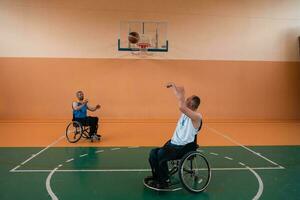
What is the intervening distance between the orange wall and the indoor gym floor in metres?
1.77

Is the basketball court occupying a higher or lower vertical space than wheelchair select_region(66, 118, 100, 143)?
higher

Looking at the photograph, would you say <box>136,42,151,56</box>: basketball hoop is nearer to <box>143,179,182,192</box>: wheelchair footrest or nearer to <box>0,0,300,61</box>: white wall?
<box>0,0,300,61</box>: white wall

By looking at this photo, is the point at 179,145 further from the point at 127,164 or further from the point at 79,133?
the point at 79,133

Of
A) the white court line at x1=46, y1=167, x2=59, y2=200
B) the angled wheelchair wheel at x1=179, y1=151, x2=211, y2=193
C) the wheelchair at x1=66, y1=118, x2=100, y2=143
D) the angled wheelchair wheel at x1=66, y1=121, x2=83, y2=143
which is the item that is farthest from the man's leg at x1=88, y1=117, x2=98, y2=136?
the angled wheelchair wheel at x1=179, y1=151, x2=211, y2=193

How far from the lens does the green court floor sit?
351 cm

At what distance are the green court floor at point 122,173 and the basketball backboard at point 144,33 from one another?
461cm

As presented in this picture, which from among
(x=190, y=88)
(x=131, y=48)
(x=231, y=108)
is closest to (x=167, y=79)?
(x=190, y=88)

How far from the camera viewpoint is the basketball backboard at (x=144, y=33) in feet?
31.5

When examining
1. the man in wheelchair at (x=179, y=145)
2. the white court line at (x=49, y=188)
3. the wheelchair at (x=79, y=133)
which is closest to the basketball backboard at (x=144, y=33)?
the wheelchair at (x=79, y=133)

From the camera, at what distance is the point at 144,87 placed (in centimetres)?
980

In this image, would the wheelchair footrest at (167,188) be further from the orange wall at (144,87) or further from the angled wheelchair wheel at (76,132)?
the orange wall at (144,87)

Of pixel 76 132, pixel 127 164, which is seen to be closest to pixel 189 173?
pixel 127 164

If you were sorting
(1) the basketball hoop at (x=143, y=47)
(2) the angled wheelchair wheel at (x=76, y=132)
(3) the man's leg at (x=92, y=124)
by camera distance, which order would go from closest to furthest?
(2) the angled wheelchair wheel at (x=76, y=132), (3) the man's leg at (x=92, y=124), (1) the basketball hoop at (x=143, y=47)

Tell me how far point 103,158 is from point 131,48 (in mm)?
5239
